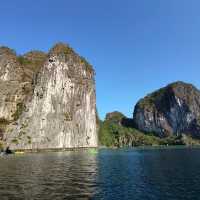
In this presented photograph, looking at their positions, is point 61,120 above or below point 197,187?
above

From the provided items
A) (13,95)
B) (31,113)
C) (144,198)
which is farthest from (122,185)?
(13,95)

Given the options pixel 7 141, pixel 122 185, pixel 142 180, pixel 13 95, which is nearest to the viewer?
pixel 122 185

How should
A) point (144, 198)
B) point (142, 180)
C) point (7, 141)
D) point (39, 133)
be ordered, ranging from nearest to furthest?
point (144, 198)
point (142, 180)
point (7, 141)
point (39, 133)

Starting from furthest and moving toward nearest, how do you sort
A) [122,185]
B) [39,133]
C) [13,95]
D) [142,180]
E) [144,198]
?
[13,95], [39,133], [142,180], [122,185], [144,198]

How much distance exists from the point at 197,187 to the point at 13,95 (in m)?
172

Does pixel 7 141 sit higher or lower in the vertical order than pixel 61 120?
lower

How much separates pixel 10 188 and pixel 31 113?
152 meters

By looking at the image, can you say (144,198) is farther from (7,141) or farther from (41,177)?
(7,141)

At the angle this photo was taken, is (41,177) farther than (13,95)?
No

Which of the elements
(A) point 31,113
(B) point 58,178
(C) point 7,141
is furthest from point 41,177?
(A) point 31,113

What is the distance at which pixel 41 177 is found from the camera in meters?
49.0

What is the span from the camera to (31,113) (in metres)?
188

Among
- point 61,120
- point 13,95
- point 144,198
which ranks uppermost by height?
point 13,95

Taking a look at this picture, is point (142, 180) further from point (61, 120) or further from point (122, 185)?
point (61, 120)
